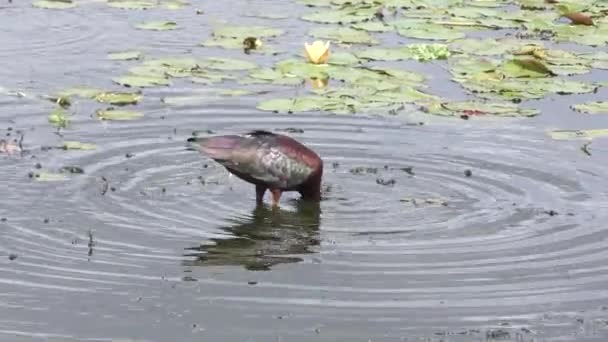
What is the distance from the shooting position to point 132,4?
51.5 feet

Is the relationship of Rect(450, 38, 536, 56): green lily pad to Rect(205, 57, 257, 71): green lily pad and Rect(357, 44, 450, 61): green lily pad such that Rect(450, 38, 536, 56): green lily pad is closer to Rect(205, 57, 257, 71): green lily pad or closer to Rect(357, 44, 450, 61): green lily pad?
Rect(357, 44, 450, 61): green lily pad

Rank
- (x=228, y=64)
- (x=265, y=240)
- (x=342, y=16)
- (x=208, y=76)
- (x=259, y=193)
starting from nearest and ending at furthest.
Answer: (x=265, y=240) < (x=259, y=193) < (x=208, y=76) < (x=228, y=64) < (x=342, y=16)

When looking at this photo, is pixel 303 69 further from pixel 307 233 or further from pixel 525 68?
pixel 307 233

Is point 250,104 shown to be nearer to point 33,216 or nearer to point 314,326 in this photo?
point 33,216

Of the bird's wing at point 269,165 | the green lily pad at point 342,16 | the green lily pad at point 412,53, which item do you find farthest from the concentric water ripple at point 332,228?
the green lily pad at point 342,16

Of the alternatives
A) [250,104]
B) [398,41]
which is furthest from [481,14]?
[250,104]

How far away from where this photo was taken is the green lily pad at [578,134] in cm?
1155

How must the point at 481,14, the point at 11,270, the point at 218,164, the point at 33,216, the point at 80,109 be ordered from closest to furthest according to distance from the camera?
the point at 11,270 → the point at 33,216 → the point at 218,164 → the point at 80,109 → the point at 481,14

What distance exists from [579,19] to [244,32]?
3.44 metres

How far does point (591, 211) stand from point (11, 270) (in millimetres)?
3808

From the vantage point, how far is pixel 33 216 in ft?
31.3

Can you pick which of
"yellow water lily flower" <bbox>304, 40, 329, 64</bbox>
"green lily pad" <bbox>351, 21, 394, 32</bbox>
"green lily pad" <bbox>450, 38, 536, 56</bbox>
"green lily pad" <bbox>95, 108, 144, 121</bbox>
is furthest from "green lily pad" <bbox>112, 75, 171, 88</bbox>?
"green lily pad" <bbox>450, 38, 536, 56</bbox>

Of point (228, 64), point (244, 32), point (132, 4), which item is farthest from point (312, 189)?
point (132, 4)

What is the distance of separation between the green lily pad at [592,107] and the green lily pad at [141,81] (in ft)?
11.1
